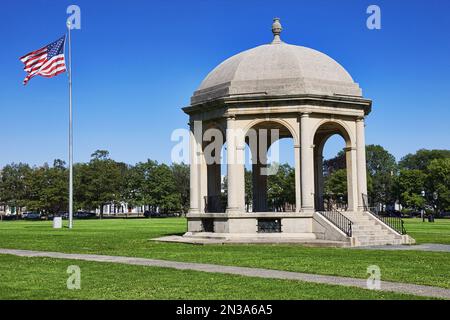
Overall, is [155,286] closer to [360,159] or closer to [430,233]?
[360,159]

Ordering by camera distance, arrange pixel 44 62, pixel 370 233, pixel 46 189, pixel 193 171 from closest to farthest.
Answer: pixel 370 233
pixel 193 171
pixel 44 62
pixel 46 189

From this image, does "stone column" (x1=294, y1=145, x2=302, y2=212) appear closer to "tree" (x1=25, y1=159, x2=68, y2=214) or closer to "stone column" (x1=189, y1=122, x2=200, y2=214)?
"stone column" (x1=189, y1=122, x2=200, y2=214)

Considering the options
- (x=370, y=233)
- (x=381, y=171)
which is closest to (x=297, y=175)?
(x=370, y=233)

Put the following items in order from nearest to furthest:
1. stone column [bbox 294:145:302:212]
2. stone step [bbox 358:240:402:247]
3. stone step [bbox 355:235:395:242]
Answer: stone step [bbox 358:240:402:247], stone step [bbox 355:235:395:242], stone column [bbox 294:145:302:212]

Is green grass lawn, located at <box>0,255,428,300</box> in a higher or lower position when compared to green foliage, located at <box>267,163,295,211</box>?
lower

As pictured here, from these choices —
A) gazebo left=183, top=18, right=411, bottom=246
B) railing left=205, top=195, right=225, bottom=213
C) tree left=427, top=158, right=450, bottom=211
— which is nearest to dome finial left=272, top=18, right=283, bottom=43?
gazebo left=183, top=18, right=411, bottom=246

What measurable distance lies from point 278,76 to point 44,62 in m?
22.8

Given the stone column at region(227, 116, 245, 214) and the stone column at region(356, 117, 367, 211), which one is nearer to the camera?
the stone column at region(227, 116, 245, 214)

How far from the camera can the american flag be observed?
1695 inches

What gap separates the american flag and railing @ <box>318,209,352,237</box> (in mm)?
25642

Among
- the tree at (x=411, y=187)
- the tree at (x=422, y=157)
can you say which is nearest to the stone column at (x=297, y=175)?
the tree at (x=411, y=187)

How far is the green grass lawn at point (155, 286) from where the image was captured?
A: 452 inches

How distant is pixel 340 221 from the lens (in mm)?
27406
